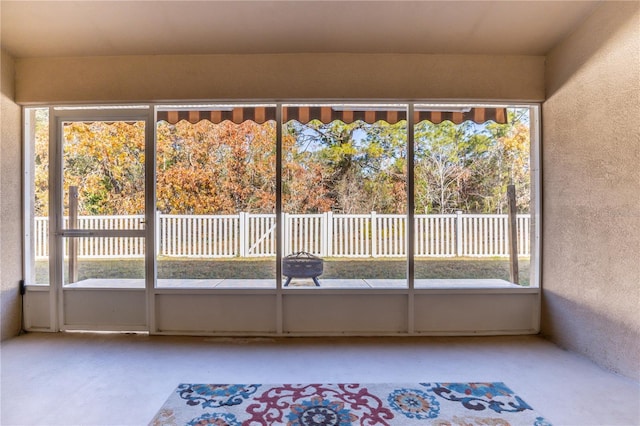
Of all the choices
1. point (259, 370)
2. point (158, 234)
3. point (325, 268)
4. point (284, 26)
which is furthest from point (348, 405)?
point (284, 26)

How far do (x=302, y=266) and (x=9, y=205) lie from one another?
109 inches

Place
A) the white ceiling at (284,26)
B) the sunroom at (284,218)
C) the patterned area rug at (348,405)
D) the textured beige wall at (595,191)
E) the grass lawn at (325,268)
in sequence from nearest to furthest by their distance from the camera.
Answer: the patterned area rug at (348,405) < the textured beige wall at (595,191) < the white ceiling at (284,26) < the sunroom at (284,218) < the grass lawn at (325,268)

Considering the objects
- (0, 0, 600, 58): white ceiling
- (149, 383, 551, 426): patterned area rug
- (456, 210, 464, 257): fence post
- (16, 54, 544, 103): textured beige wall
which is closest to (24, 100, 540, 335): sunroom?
(456, 210, 464, 257): fence post

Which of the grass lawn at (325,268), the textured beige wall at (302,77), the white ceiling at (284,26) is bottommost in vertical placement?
the grass lawn at (325,268)

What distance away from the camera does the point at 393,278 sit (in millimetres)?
3041

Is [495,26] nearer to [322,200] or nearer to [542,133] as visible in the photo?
[542,133]

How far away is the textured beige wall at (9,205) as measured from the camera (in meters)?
2.79

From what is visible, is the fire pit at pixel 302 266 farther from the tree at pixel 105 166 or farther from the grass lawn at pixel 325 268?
the tree at pixel 105 166

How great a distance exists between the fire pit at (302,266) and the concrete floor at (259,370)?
579 mm

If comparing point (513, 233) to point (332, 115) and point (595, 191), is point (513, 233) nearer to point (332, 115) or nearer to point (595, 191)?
point (595, 191)

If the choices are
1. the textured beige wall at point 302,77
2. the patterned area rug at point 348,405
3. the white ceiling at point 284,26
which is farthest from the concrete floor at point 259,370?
the white ceiling at point 284,26

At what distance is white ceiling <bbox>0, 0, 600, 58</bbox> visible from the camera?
7.72ft

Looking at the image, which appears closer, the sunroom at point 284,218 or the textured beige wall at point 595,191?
the textured beige wall at point 595,191

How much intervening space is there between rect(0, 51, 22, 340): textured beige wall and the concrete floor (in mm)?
301
